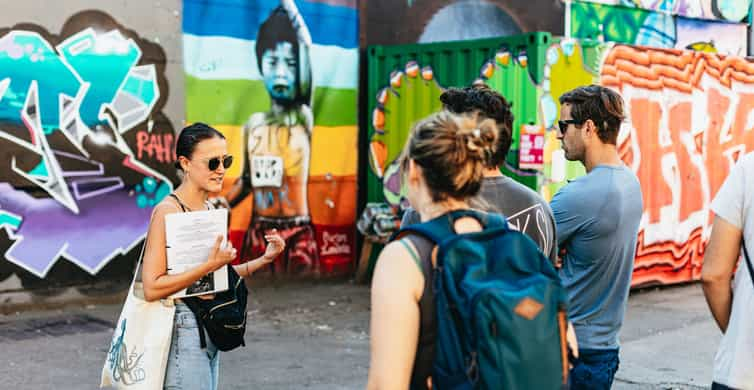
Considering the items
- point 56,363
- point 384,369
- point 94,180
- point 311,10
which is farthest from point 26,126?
point 384,369

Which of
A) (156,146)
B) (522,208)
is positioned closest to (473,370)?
(522,208)

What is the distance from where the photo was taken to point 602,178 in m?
4.10

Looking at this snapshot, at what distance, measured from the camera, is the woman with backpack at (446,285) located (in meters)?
2.46

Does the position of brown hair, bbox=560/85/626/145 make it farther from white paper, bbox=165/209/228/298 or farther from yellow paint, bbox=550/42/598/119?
yellow paint, bbox=550/42/598/119

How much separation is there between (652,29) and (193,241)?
43.3ft

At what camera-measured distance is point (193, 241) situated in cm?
408

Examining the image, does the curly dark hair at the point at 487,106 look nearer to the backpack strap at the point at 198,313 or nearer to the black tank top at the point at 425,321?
the black tank top at the point at 425,321

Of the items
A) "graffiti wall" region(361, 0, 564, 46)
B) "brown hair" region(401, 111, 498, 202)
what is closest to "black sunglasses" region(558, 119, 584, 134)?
"brown hair" region(401, 111, 498, 202)

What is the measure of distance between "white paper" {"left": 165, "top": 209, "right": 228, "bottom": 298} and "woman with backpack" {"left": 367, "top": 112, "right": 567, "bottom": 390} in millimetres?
1631

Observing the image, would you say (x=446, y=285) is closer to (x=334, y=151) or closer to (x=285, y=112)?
(x=285, y=112)

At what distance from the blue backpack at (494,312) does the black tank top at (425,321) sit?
0.7 inches

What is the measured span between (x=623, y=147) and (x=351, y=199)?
3.24 metres

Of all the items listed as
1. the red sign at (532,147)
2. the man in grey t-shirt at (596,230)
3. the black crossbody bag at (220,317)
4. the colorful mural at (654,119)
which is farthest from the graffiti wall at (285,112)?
the man in grey t-shirt at (596,230)

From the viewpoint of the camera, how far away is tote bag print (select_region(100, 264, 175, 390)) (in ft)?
13.0
